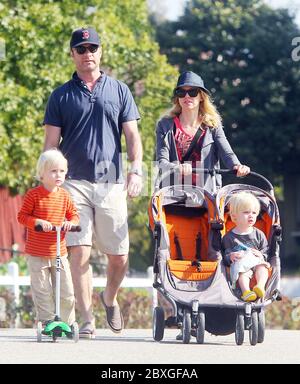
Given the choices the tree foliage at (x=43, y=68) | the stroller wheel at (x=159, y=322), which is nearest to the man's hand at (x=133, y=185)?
the stroller wheel at (x=159, y=322)

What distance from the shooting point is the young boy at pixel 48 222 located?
11.3m

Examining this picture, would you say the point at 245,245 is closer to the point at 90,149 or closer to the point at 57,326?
the point at 90,149

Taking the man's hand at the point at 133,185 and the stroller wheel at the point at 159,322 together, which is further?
the man's hand at the point at 133,185

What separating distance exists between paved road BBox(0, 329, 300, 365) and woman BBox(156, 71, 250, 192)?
4.50 ft

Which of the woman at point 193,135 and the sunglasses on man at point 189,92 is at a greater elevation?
the sunglasses on man at point 189,92

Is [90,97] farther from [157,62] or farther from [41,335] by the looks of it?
[157,62]

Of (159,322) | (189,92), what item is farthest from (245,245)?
(189,92)

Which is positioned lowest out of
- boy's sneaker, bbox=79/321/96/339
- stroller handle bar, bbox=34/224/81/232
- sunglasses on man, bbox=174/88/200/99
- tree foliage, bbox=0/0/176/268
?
boy's sneaker, bbox=79/321/96/339

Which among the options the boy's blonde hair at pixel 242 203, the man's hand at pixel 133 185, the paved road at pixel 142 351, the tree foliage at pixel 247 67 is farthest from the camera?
the tree foliage at pixel 247 67

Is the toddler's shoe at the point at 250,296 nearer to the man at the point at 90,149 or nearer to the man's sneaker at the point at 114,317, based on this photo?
the man at the point at 90,149

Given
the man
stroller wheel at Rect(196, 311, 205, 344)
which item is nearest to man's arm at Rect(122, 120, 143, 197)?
the man

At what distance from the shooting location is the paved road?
9.45 metres

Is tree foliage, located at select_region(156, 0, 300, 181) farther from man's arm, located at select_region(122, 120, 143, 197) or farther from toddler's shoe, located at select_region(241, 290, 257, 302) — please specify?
toddler's shoe, located at select_region(241, 290, 257, 302)

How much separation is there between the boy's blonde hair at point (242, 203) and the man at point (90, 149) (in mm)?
743
